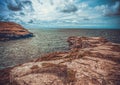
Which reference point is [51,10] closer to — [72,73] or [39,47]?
[39,47]

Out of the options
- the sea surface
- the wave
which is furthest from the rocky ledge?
the wave

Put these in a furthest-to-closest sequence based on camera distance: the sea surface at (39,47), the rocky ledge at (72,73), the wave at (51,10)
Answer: the sea surface at (39,47) → the wave at (51,10) → the rocky ledge at (72,73)

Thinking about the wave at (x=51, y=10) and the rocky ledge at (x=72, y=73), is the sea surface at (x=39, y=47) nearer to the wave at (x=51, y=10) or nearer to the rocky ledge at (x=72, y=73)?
the wave at (x=51, y=10)

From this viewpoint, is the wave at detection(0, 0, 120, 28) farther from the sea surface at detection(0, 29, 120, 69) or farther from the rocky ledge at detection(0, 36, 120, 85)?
the rocky ledge at detection(0, 36, 120, 85)

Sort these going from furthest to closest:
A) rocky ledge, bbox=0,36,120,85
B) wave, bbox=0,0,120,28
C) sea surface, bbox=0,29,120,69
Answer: sea surface, bbox=0,29,120,69
wave, bbox=0,0,120,28
rocky ledge, bbox=0,36,120,85

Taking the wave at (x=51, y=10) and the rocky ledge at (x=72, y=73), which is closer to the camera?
the rocky ledge at (x=72, y=73)

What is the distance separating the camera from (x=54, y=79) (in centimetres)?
353

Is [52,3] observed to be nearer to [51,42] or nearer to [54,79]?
[51,42]

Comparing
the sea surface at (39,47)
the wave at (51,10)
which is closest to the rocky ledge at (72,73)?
the sea surface at (39,47)

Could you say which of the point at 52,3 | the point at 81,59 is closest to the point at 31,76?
the point at 81,59

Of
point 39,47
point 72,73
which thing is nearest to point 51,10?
point 39,47

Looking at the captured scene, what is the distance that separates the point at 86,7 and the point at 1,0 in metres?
4.02

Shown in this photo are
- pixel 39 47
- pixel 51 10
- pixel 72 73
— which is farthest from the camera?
pixel 39 47

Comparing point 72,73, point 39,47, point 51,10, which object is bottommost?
point 39,47
